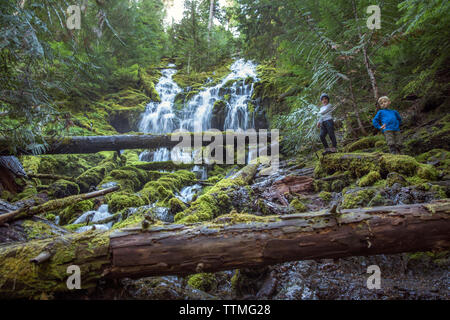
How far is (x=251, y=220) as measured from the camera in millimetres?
2100

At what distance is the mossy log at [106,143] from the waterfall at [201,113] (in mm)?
3004

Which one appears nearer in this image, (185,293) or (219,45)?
(185,293)

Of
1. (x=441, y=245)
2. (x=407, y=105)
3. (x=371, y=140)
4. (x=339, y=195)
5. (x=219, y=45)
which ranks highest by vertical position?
(x=219, y=45)

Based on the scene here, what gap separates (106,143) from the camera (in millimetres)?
8555

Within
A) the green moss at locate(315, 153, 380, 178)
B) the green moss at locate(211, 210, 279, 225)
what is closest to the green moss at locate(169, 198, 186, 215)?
the green moss at locate(211, 210, 279, 225)

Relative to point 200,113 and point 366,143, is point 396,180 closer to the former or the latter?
point 366,143

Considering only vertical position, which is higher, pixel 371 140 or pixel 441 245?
pixel 371 140

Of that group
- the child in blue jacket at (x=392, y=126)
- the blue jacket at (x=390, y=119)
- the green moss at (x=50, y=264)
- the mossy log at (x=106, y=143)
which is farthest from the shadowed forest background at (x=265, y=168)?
the blue jacket at (x=390, y=119)

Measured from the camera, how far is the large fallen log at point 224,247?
1782 mm

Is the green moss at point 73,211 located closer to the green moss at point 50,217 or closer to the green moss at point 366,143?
the green moss at point 50,217

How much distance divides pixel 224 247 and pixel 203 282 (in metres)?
0.79
